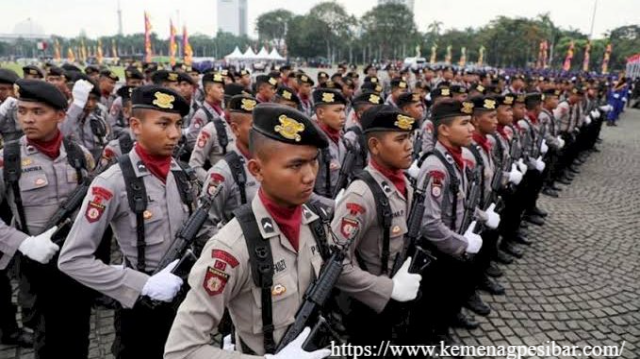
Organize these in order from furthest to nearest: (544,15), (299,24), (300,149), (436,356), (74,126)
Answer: (299,24)
(544,15)
(74,126)
(436,356)
(300,149)

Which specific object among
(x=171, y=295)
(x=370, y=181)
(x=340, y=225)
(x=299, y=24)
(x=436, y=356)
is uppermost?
(x=299, y=24)

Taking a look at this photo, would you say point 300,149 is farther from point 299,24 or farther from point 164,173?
point 299,24

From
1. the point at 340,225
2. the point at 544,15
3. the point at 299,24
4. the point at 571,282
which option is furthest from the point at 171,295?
the point at 299,24

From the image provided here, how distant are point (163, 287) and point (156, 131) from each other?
43.6 inches

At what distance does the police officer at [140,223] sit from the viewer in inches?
103

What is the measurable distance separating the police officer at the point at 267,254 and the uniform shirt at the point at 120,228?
100 centimetres

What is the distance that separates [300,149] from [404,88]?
930cm

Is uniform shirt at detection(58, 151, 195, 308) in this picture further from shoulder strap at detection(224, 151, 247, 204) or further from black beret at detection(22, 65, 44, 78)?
black beret at detection(22, 65, 44, 78)

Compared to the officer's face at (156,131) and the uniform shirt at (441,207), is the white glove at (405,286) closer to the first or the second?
the uniform shirt at (441,207)

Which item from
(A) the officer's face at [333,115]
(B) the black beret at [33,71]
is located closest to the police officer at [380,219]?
(A) the officer's face at [333,115]

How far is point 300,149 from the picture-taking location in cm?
197

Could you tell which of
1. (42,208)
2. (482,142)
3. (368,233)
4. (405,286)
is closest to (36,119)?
(42,208)

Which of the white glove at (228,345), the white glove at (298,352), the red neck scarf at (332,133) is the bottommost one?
the white glove at (228,345)

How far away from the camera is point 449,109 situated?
4.29 meters
